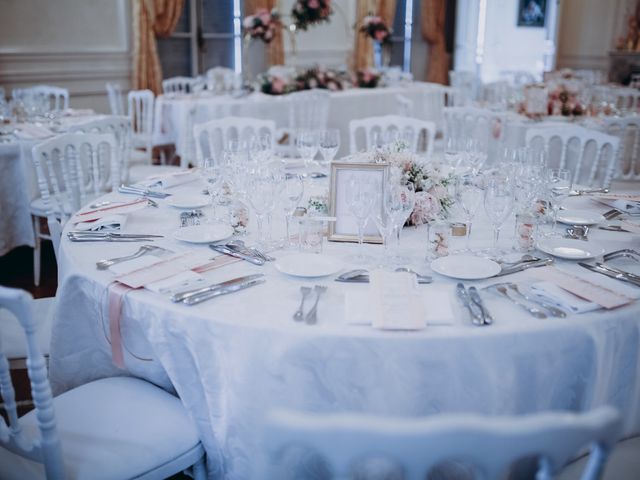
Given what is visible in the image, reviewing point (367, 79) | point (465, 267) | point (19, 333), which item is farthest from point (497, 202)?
point (367, 79)

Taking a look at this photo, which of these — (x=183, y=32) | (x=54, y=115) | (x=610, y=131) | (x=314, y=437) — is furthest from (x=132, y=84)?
(x=314, y=437)

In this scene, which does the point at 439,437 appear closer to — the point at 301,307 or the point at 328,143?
the point at 301,307

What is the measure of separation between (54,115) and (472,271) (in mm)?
4091

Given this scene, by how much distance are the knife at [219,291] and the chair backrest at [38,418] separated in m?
0.34

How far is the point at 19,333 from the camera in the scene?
203cm

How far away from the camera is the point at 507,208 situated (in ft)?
5.82

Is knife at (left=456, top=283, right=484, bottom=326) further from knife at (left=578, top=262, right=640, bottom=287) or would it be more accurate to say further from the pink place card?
knife at (left=578, top=262, right=640, bottom=287)

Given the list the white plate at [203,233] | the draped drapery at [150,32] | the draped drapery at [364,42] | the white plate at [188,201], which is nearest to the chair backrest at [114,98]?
the draped drapery at [150,32]

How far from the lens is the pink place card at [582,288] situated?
1437mm

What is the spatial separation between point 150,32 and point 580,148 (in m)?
5.56

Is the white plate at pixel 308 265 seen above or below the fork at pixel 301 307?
above

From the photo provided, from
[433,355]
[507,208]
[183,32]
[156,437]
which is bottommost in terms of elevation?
[156,437]

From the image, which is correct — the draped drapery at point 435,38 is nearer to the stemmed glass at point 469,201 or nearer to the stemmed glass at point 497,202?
the stemmed glass at point 469,201

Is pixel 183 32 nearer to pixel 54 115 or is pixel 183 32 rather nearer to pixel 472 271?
pixel 54 115
